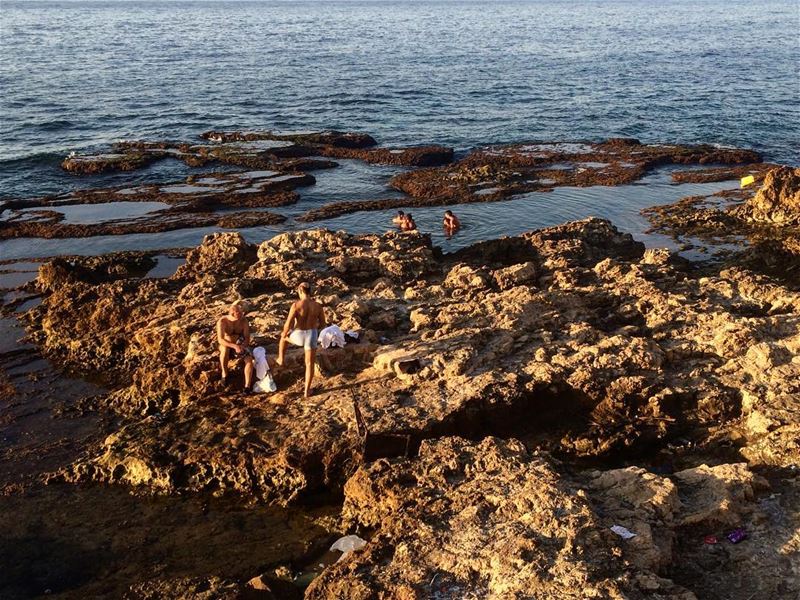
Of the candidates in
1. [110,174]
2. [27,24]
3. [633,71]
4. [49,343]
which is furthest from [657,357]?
[27,24]

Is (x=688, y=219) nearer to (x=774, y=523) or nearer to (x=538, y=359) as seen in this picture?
(x=538, y=359)

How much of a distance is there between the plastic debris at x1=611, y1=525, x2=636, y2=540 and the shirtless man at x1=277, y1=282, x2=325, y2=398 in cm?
541

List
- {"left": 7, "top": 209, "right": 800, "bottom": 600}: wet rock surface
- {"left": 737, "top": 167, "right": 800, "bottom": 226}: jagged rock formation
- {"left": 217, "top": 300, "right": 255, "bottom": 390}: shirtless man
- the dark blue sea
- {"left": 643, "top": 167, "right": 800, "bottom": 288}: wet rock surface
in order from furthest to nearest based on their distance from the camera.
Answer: the dark blue sea < {"left": 737, "top": 167, "right": 800, "bottom": 226}: jagged rock formation < {"left": 643, "top": 167, "right": 800, "bottom": 288}: wet rock surface < {"left": 217, "top": 300, "right": 255, "bottom": 390}: shirtless man < {"left": 7, "top": 209, "right": 800, "bottom": 600}: wet rock surface

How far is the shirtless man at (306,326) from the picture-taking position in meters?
11.6

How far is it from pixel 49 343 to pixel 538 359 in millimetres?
10479

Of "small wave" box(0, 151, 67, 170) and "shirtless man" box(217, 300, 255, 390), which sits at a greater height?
"shirtless man" box(217, 300, 255, 390)

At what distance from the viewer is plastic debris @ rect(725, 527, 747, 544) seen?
821cm

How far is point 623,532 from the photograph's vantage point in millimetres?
8062

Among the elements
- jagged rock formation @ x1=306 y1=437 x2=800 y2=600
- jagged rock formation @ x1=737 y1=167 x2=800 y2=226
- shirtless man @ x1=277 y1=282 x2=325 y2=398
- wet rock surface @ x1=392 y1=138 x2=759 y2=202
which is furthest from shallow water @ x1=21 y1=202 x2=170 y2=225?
jagged rock formation @ x1=737 y1=167 x2=800 y2=226

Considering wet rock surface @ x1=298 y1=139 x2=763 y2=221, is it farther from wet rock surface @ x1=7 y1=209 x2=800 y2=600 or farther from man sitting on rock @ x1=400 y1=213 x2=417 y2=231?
wet rock surface @ x1=7 y1=209 x2=800 y2=600

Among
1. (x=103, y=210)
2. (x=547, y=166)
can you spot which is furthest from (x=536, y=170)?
(x=103, y=210)

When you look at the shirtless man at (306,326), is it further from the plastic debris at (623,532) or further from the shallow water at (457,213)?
the shallow water at (457,213)

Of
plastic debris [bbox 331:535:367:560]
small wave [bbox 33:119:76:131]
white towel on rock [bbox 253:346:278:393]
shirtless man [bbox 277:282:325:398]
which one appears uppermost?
shirtless man [bbox 277:282:325:398]

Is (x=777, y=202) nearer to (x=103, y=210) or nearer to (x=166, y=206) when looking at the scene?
(x=166, y=206)
